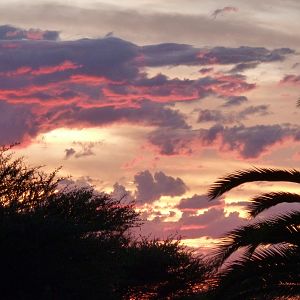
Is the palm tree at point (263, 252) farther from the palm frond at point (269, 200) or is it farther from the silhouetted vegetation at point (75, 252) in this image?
the silhouetted vegetation at point (75, 252)

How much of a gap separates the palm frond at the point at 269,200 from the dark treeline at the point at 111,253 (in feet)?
0.09

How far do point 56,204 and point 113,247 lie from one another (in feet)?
15.1

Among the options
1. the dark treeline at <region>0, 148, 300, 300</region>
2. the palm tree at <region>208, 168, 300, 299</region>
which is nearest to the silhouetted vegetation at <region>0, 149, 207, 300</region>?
the dark treeline at <region>0, 148, 300, 300</region>

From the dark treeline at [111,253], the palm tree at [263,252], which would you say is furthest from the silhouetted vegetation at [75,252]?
the palm tree at [263,252]

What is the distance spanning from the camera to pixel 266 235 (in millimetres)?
24766

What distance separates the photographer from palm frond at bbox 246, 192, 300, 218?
1010 inches

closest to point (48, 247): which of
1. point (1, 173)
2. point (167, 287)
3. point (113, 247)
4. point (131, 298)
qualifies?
point (113, 247)

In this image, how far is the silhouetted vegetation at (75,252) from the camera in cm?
3694

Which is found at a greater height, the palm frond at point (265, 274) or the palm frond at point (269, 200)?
the palm frond at point (269, 200)

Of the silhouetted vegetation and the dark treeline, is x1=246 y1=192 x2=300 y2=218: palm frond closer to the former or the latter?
the dark treeline

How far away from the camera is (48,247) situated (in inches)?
1496

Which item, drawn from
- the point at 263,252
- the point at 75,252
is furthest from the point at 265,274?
the point at 75,252

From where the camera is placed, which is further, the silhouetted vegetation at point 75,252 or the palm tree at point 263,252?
the silhouetted vegetation at point 75,252

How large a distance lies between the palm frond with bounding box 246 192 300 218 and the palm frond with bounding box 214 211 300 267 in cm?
45
